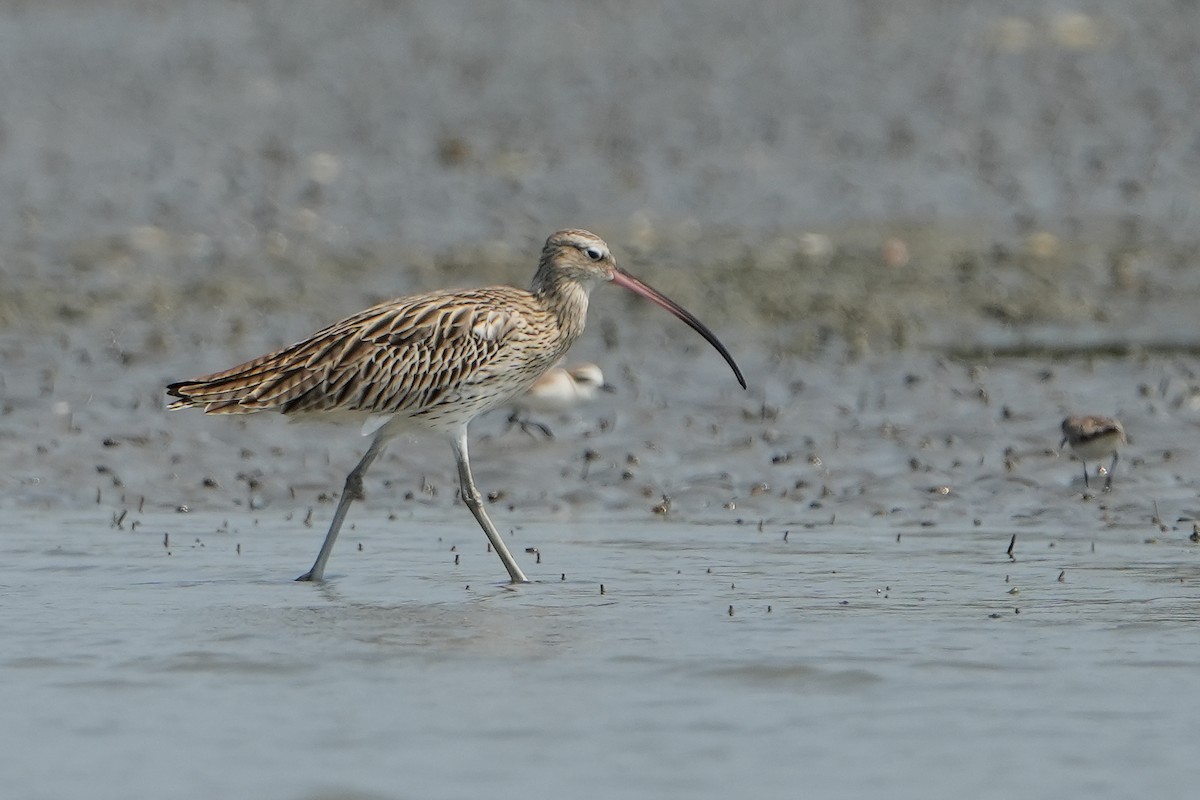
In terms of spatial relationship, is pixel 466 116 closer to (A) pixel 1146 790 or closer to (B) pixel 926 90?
(B) pixel 926 90

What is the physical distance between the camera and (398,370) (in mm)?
8703

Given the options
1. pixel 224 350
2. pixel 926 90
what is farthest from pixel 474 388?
pixel 926 90

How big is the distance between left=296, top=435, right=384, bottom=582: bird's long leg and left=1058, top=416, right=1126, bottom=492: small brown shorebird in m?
3.55

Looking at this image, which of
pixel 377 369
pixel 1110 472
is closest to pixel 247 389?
pixel 377 369

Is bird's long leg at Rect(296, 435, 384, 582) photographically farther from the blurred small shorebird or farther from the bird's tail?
Result: the blurred small shorebird

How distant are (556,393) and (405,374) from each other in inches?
117

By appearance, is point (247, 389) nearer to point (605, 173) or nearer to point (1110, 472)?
point (1110, 472)

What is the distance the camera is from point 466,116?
2070 centimetres

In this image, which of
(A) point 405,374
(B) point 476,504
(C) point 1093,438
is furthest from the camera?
(C) point 1093,438

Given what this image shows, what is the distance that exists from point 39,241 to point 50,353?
347cm

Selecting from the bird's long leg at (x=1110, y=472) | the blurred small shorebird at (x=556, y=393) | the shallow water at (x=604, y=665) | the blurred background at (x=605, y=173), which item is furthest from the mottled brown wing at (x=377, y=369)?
the bird's long leg at (x=1110, y=472)

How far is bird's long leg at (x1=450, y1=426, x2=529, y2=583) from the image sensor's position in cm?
856

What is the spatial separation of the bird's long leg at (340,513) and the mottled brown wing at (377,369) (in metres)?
0.27

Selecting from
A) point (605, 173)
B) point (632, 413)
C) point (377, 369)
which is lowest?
point (377, 369)
